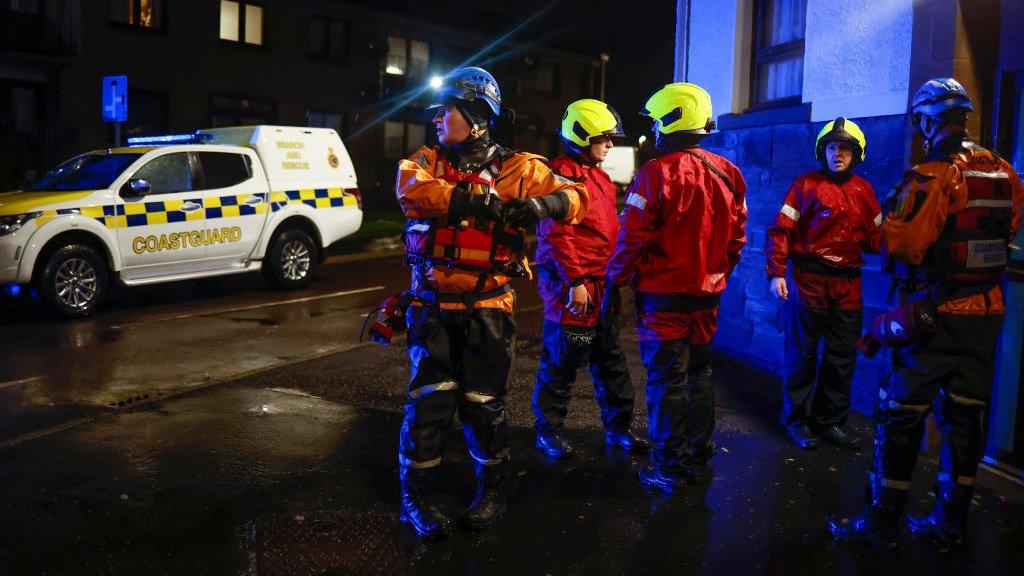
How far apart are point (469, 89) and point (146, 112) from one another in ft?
68.2

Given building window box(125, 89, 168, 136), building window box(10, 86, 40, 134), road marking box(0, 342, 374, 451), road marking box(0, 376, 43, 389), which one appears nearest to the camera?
road marking box(0, 342, 374, 451)

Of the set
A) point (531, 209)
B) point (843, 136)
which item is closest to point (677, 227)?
point (531, 209)

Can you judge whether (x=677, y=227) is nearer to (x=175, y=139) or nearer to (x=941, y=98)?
(x=941, y=98)

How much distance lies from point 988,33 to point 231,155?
831 cm

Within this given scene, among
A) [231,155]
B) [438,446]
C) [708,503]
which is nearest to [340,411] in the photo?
[438,446]

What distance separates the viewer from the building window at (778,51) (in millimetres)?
6746

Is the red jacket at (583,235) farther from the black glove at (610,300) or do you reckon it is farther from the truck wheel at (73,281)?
the truck wheel at (73,281)

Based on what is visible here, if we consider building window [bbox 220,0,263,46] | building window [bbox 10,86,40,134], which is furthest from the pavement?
building window [bbox 220,0,263,46]

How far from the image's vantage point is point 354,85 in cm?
2722

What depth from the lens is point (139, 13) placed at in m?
21.4

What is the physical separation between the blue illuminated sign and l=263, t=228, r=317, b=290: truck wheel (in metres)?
3.88

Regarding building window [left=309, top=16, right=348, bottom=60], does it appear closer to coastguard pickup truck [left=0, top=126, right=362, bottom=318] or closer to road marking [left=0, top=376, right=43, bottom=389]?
coastguard pickup truck [left=0, top=126, right=362, bottom=318]

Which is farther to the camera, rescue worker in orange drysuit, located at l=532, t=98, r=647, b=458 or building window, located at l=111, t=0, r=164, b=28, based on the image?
building window, located at l=111, t=0, r=164, b=28

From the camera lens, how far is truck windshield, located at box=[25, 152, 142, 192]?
30.6 ft
